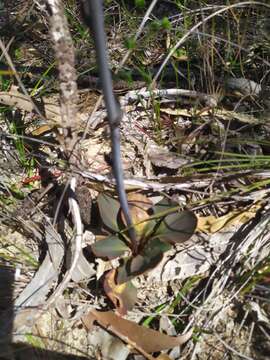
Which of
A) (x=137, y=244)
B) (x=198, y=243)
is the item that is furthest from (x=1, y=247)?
(x=198, y=243)

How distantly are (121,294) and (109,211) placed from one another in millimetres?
238

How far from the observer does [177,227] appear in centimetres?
141

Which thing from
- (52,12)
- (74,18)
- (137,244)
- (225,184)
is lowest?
(137,244)

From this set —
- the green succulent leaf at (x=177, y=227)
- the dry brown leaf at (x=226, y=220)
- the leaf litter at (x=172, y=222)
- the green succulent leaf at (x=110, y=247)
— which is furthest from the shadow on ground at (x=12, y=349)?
the dry brown leaf at (x=226, y=220)

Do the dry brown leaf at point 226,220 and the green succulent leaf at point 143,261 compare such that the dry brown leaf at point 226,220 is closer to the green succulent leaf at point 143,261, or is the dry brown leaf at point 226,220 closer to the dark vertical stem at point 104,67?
the green succulent leaf at point 143,261

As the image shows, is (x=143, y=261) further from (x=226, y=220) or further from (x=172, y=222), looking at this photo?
(x=226, y=220)

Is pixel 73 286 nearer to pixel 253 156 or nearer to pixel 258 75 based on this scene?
pixel 253 156

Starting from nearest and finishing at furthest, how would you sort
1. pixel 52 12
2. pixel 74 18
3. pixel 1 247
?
pixel 52 12
pixel 1 247
pixel 74 18

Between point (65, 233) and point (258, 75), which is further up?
point (258, 75)

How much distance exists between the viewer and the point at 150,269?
1321mm

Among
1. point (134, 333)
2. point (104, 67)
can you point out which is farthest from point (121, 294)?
point (104, 67)

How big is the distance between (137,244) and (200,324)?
0.28 m

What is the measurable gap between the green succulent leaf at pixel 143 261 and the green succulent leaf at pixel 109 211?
0.35 feet

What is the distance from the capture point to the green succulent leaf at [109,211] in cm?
143
